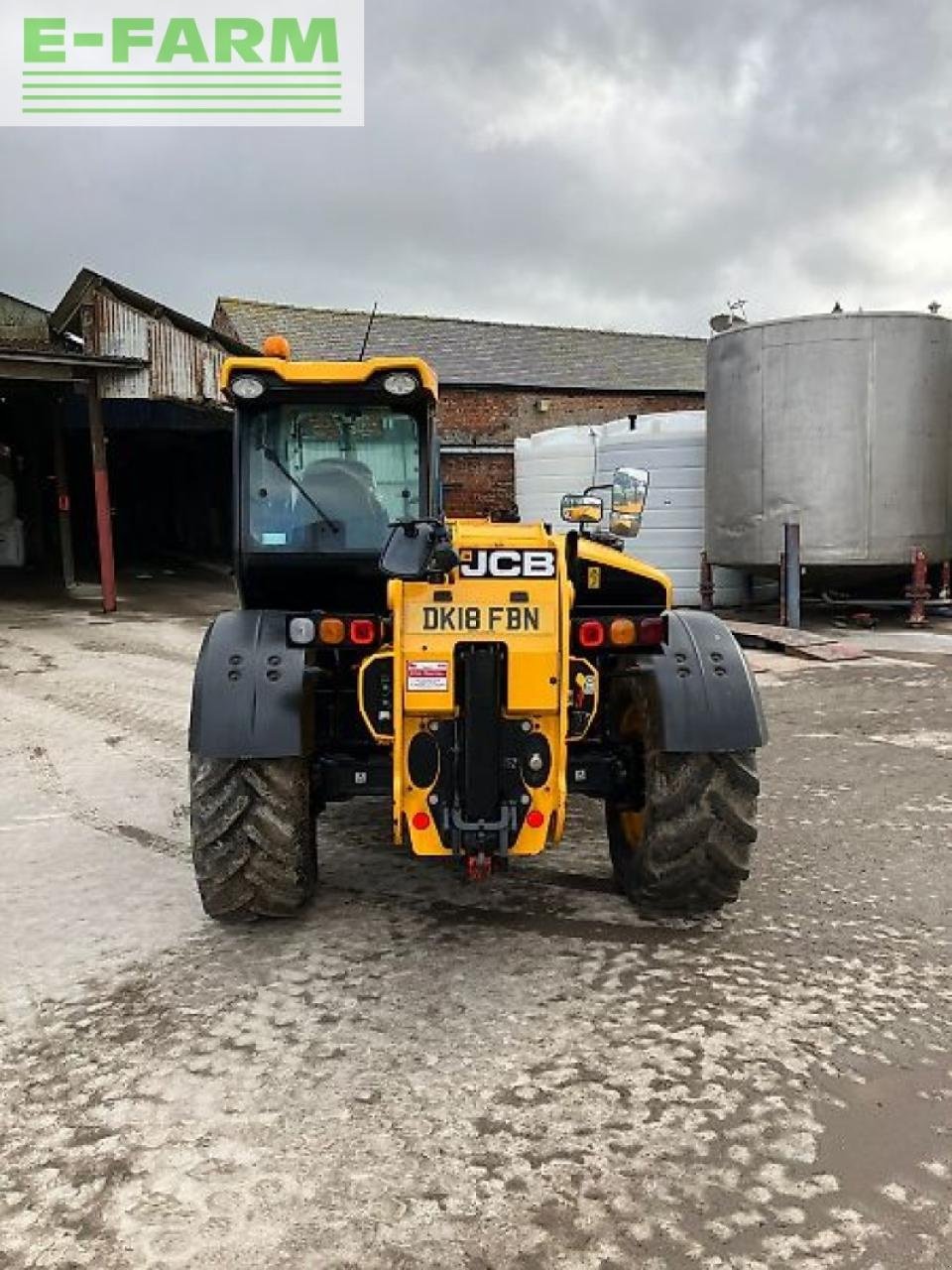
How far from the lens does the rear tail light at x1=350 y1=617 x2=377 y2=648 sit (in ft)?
11.8

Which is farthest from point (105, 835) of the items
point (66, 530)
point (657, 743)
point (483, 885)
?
point (66, 530)

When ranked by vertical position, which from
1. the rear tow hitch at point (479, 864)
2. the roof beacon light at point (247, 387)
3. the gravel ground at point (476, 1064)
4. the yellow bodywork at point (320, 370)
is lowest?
the gravel ground at point (476, 1064)

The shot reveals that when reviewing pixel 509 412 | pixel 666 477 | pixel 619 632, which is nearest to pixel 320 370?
pixel 619 632

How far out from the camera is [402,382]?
4.30 meters

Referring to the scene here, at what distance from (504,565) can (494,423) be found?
60.0 feet

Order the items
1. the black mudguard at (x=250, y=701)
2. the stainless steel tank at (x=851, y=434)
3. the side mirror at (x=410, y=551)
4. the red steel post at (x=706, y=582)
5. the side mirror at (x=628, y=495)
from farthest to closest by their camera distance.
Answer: the red steel post at (x=706, y=582) < the stainless steel tank at (x=851, y=434) < the side mirror at (x=628, y=495) < the black mudguard at (x=250, y=701) < the side mirror at (x=410, y=551)

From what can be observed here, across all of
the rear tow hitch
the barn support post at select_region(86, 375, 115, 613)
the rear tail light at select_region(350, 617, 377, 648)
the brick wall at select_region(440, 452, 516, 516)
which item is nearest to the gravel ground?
the rear tow hitch

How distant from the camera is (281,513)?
4461mm

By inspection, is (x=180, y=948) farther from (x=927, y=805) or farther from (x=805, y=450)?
(x=805, y=450)

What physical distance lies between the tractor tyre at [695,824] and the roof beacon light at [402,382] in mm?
1582

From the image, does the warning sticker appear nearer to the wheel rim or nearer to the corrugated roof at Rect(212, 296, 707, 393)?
the wheel rim

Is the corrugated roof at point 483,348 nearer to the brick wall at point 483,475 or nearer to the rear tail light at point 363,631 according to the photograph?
the brick wall at point 483,475

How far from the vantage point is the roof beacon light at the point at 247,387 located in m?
4.18

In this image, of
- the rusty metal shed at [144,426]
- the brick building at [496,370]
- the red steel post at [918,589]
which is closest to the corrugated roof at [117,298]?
the rusty metal shed at [144,426]
